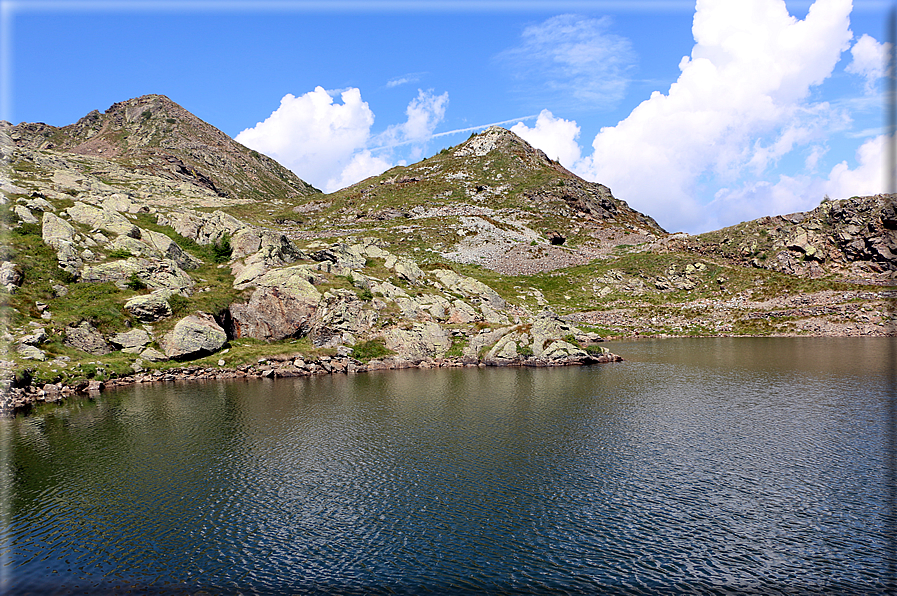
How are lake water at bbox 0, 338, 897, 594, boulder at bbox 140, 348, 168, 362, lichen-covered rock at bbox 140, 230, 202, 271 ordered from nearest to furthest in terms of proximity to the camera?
lake water at bbox 0, 338, 897, 594 → boulder at bbox 140, 348, 168, 362 → lichen-covered rock at bbox 140, 230, 202, 271

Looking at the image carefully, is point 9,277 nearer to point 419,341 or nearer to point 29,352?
point 29,352

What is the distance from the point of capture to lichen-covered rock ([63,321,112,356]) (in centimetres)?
7825

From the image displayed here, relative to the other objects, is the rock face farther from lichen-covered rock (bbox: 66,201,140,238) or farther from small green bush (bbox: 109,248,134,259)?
lichen-covered rock (bbox: 66,201,140,238)

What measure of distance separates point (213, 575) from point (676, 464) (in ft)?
115

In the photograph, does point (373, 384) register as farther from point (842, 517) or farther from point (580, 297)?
point (580, 297)

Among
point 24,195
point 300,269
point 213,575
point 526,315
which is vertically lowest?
point 213,575

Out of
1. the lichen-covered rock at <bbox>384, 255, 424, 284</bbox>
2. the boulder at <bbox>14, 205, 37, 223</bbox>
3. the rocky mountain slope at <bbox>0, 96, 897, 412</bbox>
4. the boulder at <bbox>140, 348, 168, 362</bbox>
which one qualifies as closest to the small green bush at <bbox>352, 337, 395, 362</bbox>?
the rocky mountain slope at <bbox>0, 96, 897, 412</bbox>

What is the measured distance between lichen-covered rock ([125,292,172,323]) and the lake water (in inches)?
964

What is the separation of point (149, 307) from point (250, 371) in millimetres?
22808

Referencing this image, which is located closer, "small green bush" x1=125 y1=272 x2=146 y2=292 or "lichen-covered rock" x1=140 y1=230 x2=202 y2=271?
"small green bush" x1=125 y1=272 x2=146 y2=292

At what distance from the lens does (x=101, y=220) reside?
110 metres

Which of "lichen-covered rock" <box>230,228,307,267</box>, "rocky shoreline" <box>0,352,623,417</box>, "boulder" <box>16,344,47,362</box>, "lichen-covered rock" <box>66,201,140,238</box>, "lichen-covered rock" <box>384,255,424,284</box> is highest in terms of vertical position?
"lichen-covered rock" <box>66,201,140,238</box>

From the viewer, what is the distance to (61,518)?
1283 inches

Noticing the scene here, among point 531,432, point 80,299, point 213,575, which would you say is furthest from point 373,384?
point 80,299
